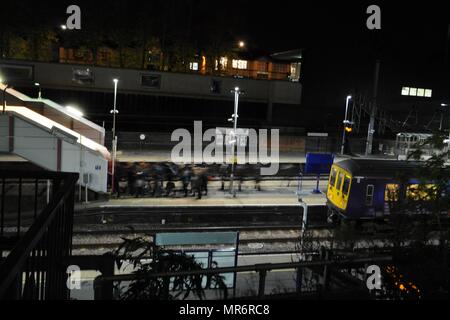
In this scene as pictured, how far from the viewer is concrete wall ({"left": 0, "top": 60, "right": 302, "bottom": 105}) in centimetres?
3394

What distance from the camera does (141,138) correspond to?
2827 cm

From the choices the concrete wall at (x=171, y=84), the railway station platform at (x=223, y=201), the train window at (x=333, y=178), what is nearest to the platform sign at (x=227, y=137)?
the railway station platform at (x=223, y=201)

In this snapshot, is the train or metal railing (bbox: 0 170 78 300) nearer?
metal railing (bbox: 0 170 78 300)

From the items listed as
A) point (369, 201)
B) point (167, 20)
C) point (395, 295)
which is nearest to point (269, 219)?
point (369, 201)

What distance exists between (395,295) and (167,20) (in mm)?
39018

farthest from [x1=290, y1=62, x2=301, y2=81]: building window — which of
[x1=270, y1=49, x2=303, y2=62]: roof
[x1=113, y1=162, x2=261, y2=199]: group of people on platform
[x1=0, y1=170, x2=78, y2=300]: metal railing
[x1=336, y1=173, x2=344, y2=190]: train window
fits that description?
[x1=0, y1=170, x2=78, y2=300]: metal railing

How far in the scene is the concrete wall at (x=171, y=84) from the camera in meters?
33.9

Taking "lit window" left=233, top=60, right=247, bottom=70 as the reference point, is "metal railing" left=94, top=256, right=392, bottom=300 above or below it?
below

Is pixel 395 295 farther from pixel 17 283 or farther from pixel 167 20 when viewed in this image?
pixel 167 20

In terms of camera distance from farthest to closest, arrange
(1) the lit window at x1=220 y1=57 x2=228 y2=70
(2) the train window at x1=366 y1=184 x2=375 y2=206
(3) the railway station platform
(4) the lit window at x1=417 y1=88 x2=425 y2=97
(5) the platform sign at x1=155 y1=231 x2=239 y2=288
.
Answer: (1) the lit window at x1=220 y1=57 x2=228 y2=70
(4) the lit window at x1=417 y1=88 x2=425 y2=97
(3) the railway station platform
(2) the train window at x1=366 y1=184 x2=375 y2=206
(5) the platform sign at x1=155 y1=231 x2=239 y2=288

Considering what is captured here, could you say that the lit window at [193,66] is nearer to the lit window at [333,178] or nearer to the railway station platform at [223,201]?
the railway station platform at [223,201]

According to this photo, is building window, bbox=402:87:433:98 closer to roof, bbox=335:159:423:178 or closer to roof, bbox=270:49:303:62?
roof, bbox=270:49:303:62

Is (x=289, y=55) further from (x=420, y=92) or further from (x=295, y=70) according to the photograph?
(x=420, y=92)

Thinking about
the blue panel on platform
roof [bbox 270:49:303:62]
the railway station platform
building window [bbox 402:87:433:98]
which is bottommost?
the railway station platform
